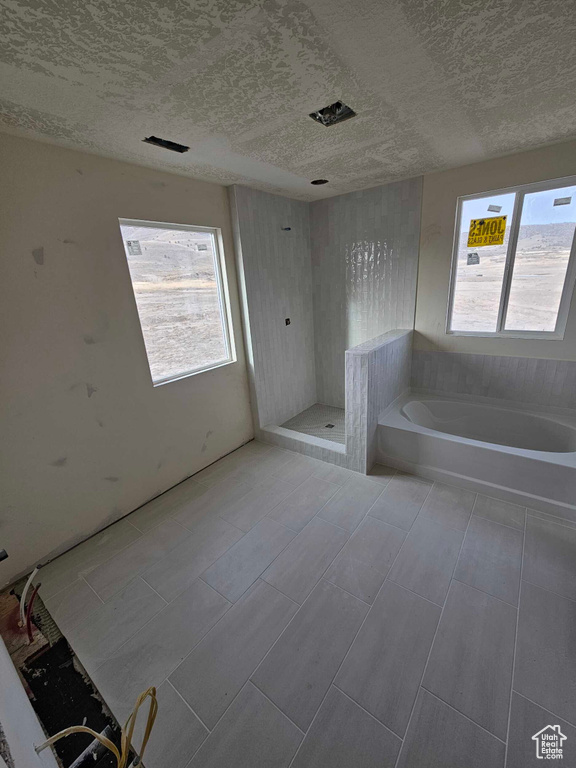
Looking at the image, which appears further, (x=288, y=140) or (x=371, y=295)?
(x=371, y=295)

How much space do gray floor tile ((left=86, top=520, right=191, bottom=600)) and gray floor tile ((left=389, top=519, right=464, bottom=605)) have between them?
137 cm

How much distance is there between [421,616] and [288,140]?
2639 millimetres

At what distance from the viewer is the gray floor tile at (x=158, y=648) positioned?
4.25ft

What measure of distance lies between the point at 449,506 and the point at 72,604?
92.6 inches

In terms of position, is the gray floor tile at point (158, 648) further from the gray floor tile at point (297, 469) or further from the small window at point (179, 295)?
the small window at point (179, 295)

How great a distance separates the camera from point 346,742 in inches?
43.5

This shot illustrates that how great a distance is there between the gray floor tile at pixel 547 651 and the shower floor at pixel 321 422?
1667 mm

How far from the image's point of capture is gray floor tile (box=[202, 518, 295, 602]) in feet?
5.65

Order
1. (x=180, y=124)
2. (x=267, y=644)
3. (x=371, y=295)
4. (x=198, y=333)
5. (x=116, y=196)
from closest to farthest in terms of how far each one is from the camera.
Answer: (x=267, y=644)
(x=180, y=124)
(x=116, y=196)
(x=198, y=333)
(x=371, y=295)

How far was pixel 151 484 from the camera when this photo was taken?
2.43m

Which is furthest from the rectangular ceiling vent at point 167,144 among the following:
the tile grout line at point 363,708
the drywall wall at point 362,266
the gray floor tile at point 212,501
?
the tile grout line at point 363,708

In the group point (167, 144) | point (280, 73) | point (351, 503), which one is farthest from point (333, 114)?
point (351, 503)

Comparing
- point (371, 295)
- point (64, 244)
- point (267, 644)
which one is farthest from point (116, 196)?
point (267, 644)

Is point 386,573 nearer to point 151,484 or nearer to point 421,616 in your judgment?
point 421,616
